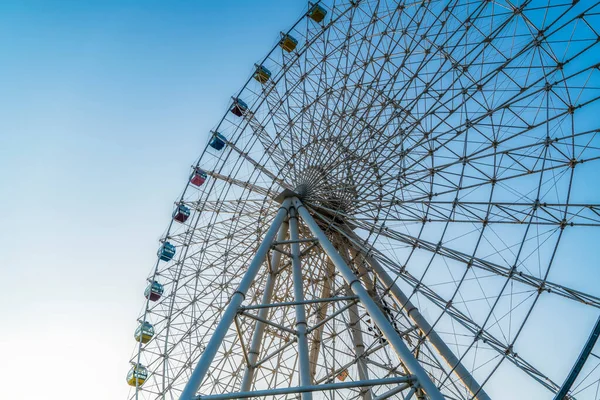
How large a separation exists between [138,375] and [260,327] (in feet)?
31.6

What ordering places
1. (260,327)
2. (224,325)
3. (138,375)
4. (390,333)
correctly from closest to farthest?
1. (390,333)
2. (224,325)
3. (260,327)
4. (138,375)

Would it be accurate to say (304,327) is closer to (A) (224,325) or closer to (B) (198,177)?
(A) (224,325)

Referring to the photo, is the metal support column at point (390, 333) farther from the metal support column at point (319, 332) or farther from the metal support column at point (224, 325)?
the metal support column at point (319, 332)

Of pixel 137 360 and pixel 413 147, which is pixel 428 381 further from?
pixel 137 360

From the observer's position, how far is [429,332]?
14.2m

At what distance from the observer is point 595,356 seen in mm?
9508

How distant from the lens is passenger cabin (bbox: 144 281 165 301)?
76.0 ft

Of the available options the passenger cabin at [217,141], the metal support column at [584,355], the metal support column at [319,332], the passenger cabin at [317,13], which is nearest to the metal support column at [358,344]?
the metal support column at [319,332]

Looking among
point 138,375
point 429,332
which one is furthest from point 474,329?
point 138,375

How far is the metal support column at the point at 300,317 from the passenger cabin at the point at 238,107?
967 centimetres

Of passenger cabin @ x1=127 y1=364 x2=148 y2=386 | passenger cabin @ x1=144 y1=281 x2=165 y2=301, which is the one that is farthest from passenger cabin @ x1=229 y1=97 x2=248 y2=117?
passenger cabin @ x1=127 y1=364 x2=148 y2=386

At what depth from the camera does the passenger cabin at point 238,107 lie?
80.5 feet

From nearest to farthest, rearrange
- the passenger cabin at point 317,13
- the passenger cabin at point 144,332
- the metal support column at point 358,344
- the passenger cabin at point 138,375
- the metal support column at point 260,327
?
the metal support column at point 260,327
the metal support column at point 358,344
the passenger cabin at point 138,375
the passenger cabin at point 144,332
the passenger cabin at point 317,13

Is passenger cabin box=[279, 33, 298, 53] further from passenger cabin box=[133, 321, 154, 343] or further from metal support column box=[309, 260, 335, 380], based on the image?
passenger cabin box=[133, 321, 154, 343]
